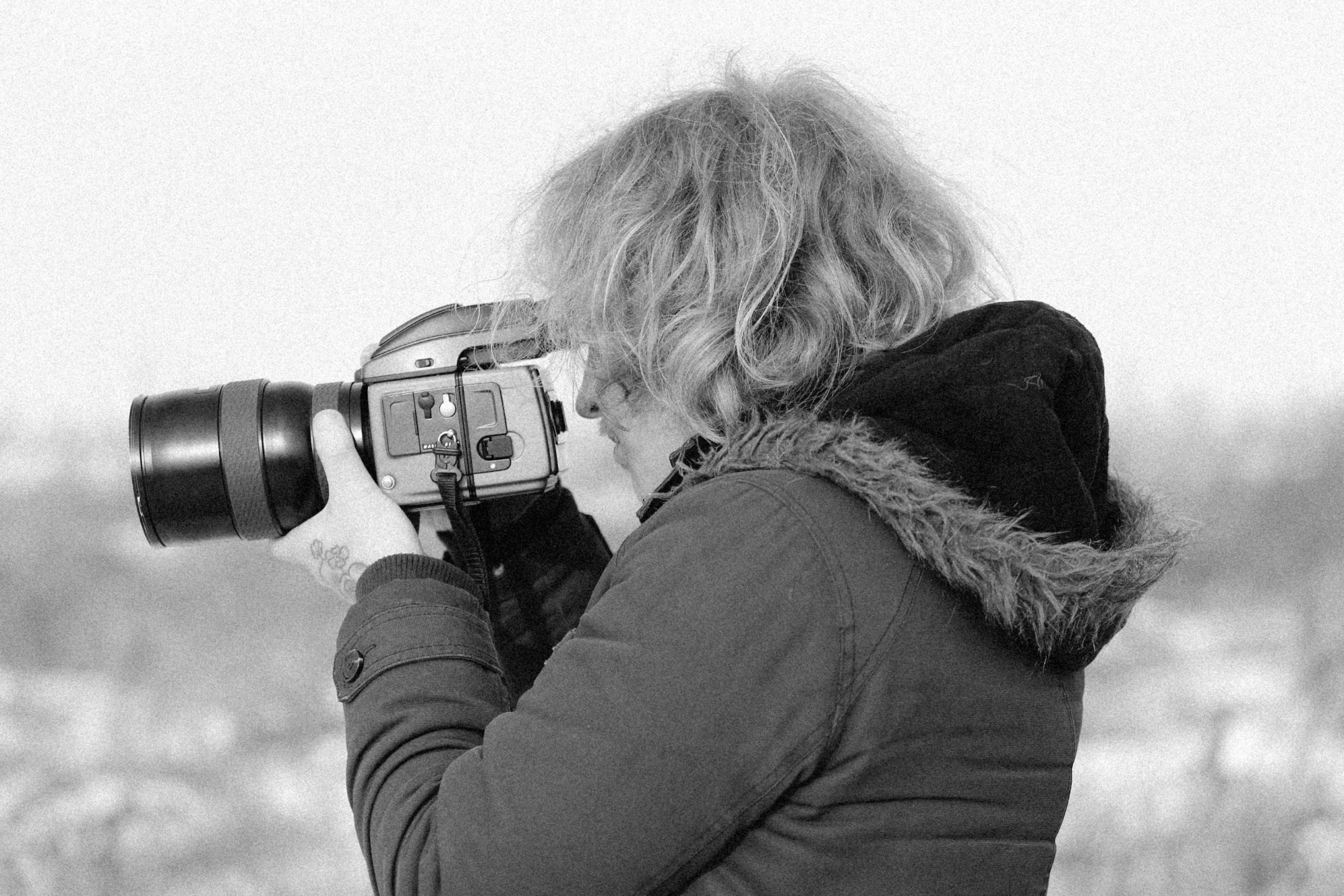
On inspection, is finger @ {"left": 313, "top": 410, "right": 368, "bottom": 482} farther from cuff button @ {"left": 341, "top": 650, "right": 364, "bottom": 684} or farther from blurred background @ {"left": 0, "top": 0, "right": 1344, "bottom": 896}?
blurred background @ {"left": 0, "top": 0, "right": 1344, "bottom": 896}

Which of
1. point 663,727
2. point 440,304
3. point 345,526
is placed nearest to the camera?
point 663,727

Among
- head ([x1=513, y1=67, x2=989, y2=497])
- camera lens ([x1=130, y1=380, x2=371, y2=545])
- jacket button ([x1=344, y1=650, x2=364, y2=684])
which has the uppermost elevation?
head ([x1=513, y1=67, x2=989, y2=497])

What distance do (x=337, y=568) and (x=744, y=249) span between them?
1.11ft

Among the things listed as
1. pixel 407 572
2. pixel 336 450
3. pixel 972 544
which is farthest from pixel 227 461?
pixel 972 544

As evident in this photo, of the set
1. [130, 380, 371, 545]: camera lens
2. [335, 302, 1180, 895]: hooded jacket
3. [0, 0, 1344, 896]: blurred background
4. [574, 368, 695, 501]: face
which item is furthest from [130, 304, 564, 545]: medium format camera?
[0, 0, 1344, 896]: blurred background

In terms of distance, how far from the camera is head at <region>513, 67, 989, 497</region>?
23.1 inches

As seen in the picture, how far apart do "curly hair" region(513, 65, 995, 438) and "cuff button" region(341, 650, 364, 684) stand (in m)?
0.20

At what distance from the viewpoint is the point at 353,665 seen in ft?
1.92

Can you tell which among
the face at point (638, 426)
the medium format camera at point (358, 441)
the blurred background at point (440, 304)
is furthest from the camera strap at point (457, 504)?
the blurred background at point (440, 304)

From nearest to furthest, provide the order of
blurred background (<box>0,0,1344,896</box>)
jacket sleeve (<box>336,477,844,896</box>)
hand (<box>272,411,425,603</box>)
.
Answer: jacket sleeve (<box>336,477,844,896</box>), hand (<box>272,411,425,603</box>), blurred background (<box>0,0,1344,896</box>)

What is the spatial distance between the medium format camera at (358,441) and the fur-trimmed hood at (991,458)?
0.80 ft

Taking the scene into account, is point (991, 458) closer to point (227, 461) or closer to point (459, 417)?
point (459, 417)

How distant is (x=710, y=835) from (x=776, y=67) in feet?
1.45

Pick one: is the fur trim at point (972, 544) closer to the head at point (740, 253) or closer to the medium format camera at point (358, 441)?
the head at point (740, 253)
